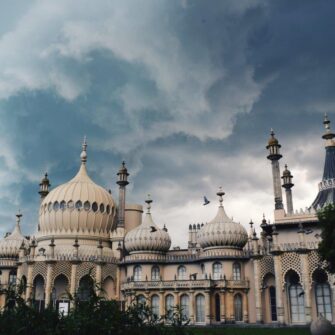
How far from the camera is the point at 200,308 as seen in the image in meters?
43.2

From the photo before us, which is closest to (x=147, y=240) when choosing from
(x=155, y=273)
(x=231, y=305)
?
(x=155, y=273)

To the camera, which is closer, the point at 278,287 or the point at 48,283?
the point at 278,287

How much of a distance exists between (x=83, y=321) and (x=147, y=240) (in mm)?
34200

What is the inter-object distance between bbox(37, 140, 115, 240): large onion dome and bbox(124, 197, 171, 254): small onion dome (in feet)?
14.9

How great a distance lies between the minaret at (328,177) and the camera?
4569cm

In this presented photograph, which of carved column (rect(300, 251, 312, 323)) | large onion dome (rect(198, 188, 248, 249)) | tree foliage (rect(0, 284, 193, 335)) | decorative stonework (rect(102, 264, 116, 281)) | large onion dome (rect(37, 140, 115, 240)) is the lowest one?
tree foliage (rect(0, 284, 193, 335))

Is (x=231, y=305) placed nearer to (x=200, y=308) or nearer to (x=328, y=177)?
(x=200, y=308)

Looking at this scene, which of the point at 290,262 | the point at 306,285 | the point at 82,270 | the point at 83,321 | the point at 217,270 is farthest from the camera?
the point at 82,270

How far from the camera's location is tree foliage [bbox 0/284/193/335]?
14000 mm

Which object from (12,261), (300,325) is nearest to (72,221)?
(12,261)

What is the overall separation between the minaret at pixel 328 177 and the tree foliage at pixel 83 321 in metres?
33.4

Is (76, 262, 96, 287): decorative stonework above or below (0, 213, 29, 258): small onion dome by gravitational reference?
below

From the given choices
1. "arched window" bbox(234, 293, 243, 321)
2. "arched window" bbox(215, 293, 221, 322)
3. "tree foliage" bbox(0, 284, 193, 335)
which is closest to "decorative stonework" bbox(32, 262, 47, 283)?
"arched window" bbox(215, 293, 221, 322)

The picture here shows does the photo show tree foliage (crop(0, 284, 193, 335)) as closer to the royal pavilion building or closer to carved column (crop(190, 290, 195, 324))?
the royal pavilion building
